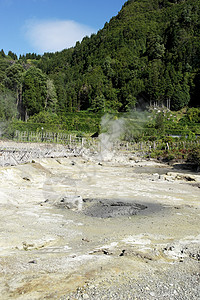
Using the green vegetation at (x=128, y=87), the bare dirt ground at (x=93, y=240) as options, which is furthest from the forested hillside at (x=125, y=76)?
the bare dirt ground at (x=93, y=240)

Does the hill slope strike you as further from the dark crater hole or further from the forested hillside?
the dark crater hole

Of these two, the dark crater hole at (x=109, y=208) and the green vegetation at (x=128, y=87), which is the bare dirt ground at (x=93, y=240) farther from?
the green vegetation at (x=128, y=87)

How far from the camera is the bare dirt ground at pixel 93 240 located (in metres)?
→ 4.11

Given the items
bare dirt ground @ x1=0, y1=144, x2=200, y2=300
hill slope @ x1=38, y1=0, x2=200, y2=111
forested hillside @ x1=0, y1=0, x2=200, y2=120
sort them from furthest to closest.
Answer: hill slope @ x1=38, y1=0, x2=200, y2=111 → forested hillside @ x1=0, y1=0, x2=200, y2=120 → bare dirt ground @ x1=0, y1=144, x2=200, y2=300

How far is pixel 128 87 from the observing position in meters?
70.7

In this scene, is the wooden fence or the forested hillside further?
the forested hillside

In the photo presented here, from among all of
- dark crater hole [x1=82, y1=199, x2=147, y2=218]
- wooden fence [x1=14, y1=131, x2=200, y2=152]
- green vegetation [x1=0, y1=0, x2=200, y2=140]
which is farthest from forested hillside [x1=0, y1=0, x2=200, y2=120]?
dark crater hole [x1=82, y1=199, x2=147, y2=218]

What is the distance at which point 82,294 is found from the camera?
12.6 feet

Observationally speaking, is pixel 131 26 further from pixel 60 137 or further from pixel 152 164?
pixel 152 164

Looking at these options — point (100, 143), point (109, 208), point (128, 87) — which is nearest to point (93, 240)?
point (109, 208)

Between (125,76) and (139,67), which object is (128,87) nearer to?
(125,76)

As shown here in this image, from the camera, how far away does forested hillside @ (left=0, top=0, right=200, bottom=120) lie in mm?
A: 59531

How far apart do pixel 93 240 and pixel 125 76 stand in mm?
74367

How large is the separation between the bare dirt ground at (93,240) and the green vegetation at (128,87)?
30053mm
